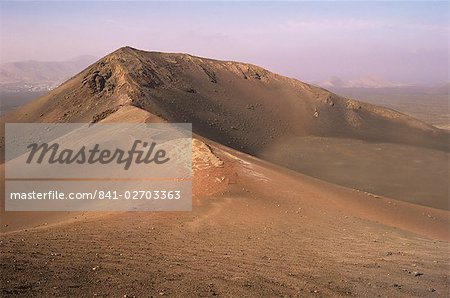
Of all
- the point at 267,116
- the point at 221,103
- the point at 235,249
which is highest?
the point at 221,103

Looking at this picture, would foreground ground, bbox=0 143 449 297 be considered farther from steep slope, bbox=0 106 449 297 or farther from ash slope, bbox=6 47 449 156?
ash slope, bbox=6 47 449 156

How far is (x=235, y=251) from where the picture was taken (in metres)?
7.80

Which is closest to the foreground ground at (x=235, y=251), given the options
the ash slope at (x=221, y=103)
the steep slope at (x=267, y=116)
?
the steep slope at (x=267, y=116)

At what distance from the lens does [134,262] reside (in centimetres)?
645

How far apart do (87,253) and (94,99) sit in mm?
23052

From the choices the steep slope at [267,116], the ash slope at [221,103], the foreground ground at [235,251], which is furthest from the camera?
the ash slope at [221,103]

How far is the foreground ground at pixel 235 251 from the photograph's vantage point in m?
5.68

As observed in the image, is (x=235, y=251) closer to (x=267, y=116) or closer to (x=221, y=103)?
(x=221, y=103)

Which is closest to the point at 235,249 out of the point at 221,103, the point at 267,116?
the point at 221,103

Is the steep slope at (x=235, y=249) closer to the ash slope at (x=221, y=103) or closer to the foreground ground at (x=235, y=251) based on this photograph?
the foreground ground at (x=235, y=251)

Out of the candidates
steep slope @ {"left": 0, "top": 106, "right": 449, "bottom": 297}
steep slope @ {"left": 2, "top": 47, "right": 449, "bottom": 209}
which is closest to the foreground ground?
steep slope @ {"left": 0, "top": 106, "right": 449, "bottom": 297}

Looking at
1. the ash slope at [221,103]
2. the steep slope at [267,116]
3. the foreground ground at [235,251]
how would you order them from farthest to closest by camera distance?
the ash slope at [221,103]
the steep slope at [267,116]
the foreground ground at [235,251]

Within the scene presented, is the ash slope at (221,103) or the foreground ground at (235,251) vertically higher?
the ash slope at (221,103)

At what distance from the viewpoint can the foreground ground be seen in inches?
223
